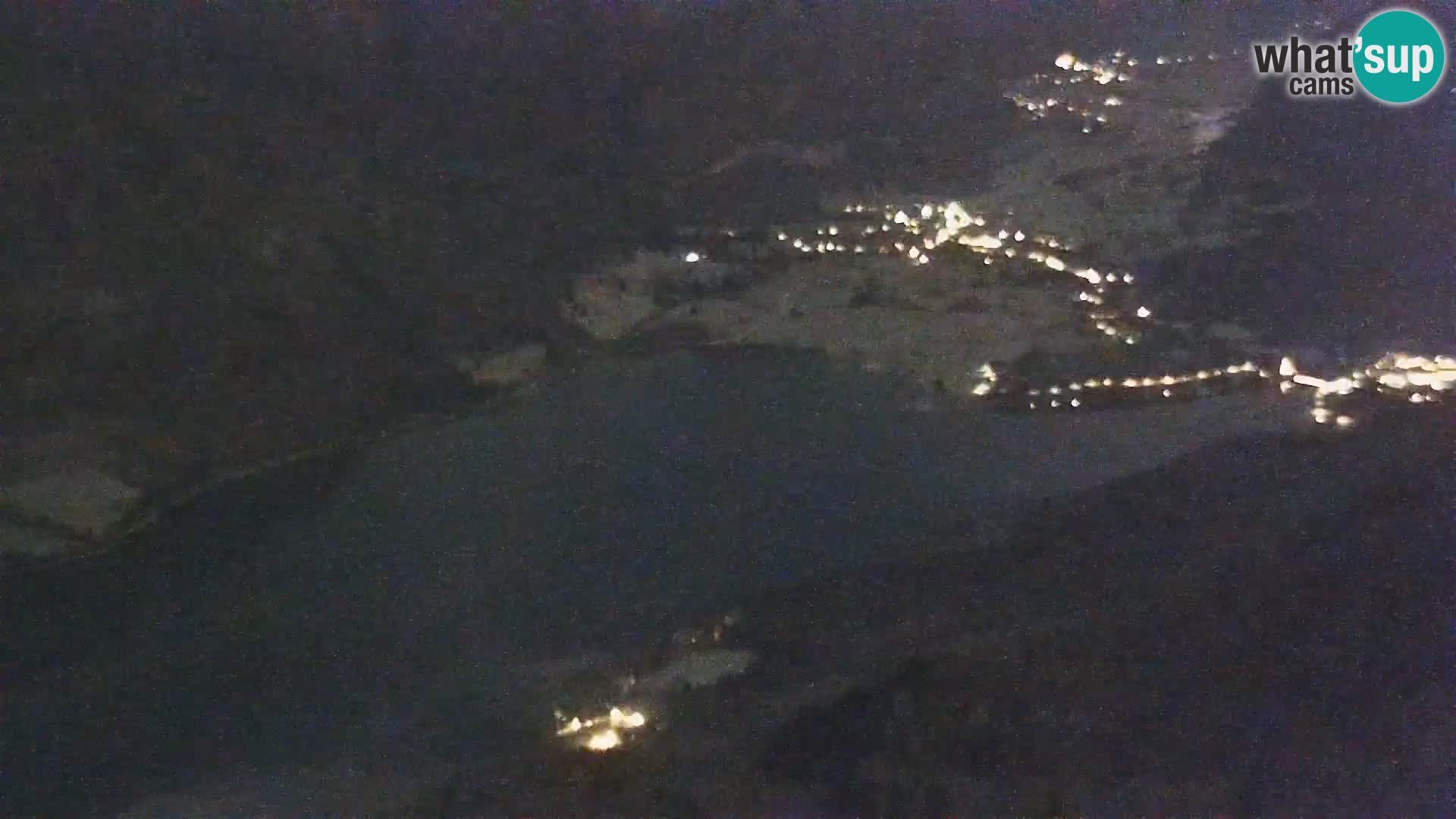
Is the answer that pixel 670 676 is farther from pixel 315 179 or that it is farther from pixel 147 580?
pixel 315 179

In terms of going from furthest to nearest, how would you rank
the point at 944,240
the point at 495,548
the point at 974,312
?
the point at 944,240 < the point at 974,312 < the point at 495,548

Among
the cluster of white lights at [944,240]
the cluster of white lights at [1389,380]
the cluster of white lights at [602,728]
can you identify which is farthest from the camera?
the cluster of white lights at [944,240]

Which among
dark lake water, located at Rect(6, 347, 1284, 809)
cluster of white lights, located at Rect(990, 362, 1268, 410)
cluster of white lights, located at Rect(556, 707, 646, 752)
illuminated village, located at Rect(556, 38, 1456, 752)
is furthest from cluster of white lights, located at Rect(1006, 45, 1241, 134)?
cluster of white lights, located at Rect(556, 707, 646, 752)

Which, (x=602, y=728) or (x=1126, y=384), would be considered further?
(x=1126, y=384)

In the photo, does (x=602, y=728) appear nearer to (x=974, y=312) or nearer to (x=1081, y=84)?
(x=974, y=312)

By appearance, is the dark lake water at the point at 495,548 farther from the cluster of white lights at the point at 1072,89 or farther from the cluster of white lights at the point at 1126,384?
the cluster of white lights at the point at 1072,89

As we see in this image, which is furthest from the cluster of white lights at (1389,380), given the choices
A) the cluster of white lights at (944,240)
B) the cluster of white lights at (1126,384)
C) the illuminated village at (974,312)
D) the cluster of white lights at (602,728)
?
the cluster of white lights at (602,728)

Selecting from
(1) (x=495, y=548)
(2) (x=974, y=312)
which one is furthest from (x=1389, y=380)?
(1) (x=495, y=548)

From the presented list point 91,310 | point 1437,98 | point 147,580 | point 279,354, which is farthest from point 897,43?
point 147,580

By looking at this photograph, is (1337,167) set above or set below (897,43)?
below

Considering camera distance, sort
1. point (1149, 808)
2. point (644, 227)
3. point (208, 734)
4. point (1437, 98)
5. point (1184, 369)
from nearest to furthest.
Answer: point (1149, 808) → point (208, 734) → point (1184, 369) → point (644, 227) → point (1437, 98)

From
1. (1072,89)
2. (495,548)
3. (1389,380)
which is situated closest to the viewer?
(495,548)
